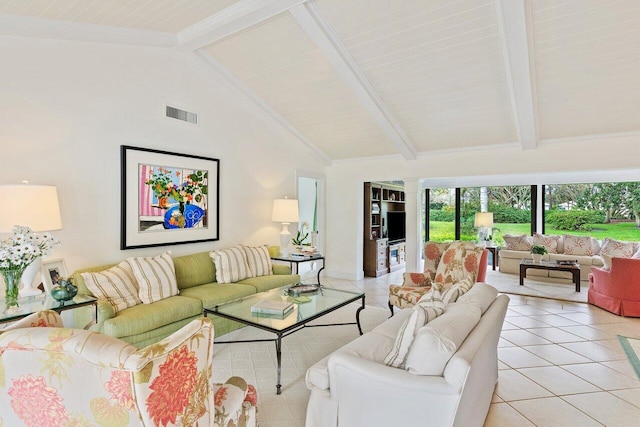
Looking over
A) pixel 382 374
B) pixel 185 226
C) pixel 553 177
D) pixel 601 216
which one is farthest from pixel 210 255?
pixel 601 216

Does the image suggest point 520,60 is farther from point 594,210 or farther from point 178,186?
point 594,210

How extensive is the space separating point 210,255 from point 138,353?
3226mm

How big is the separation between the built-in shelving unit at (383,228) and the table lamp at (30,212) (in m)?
5.33

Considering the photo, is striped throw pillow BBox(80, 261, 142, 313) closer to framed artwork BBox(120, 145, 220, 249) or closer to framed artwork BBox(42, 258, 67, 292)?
framed artwork BBox(42, 258, 67, 292)

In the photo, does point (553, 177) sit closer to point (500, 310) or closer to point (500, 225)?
point (500, 225)

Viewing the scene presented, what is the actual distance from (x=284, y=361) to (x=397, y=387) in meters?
1.78

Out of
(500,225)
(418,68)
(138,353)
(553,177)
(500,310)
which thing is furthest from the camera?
(500,225)

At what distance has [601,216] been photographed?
25.7 ft

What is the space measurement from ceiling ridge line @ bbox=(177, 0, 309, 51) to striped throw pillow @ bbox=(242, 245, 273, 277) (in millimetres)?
2515

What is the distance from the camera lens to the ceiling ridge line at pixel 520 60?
3020 millimetres

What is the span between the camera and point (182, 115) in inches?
167

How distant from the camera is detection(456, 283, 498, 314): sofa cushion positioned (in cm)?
223

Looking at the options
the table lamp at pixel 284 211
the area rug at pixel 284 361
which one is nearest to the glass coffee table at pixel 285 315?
the area rug at pixel 284 361

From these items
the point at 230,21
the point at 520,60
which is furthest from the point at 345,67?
the point at 520,60
